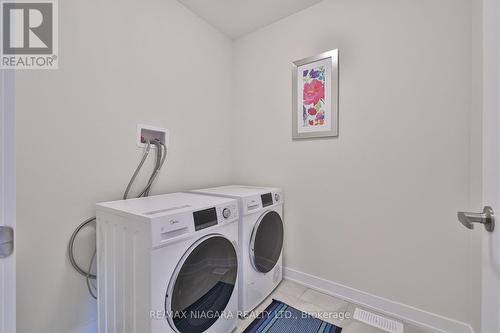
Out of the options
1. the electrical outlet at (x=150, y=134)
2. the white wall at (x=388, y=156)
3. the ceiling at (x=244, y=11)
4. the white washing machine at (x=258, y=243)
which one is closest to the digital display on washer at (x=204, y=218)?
the white washing machine at (x=258, y=243)

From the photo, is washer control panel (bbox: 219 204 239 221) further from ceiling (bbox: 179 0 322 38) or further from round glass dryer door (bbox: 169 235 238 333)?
ceiling (bbox: 179 0 322 38)

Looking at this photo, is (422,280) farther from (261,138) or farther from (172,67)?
(172,67)

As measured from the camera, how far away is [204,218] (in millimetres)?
1060

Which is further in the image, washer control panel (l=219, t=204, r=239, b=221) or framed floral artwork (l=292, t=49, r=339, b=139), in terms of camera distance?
framed floral artwork (l=292, t=49, r=339, b=139)

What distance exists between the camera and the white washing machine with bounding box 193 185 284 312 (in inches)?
53.2

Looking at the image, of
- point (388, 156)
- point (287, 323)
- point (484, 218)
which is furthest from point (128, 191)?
point (388, 156)

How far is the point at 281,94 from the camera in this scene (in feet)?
6.17

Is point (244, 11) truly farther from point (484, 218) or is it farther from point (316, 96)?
point (484, 218)

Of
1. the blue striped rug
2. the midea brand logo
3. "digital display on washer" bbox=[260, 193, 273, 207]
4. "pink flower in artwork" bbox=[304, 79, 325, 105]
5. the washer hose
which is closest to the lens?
the midea brand logo

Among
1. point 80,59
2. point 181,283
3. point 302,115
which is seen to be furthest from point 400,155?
point 80,59

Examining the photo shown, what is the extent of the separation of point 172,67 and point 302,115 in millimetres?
1128

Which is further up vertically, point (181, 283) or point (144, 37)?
point (144, 37)

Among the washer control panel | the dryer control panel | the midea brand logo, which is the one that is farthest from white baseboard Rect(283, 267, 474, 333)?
the midea brand logo

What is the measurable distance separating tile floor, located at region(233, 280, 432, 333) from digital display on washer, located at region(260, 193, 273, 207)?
0.73 metres
